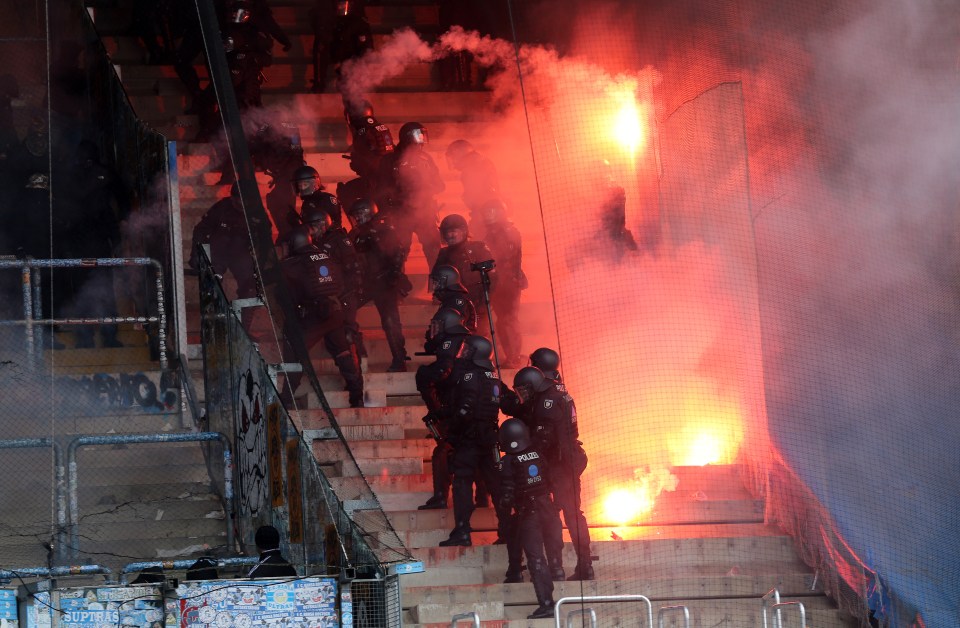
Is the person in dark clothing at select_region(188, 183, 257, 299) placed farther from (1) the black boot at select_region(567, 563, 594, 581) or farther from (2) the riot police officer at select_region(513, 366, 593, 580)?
(1) the black boot at select_region(567, 563, 594, 581)

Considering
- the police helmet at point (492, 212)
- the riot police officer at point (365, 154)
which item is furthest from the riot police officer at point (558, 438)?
the riot police officer at point (365, 154)

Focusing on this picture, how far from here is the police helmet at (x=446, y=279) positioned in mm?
12734

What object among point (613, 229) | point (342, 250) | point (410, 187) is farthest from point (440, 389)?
point (613, 229)

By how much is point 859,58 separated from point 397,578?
30.8ft

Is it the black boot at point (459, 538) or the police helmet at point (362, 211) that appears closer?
the black boot at point (459, 538)

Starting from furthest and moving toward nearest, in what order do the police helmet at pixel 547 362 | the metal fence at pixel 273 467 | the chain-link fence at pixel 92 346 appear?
the police helmet at pixel 547 362
the chain-link fence at pixel 92 346
the metal fence at pixel 273 467

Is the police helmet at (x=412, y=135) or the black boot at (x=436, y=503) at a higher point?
the police helmet at (x=412, y=135)

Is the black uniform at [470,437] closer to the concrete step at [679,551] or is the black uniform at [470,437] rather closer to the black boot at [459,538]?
the black boot at [459,538]

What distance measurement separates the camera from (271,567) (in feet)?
27.4

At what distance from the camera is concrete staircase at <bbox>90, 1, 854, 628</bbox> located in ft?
36.6

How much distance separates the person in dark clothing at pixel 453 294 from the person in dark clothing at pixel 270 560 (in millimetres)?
3930

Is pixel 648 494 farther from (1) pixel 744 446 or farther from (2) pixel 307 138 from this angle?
(2) pixel 307 138

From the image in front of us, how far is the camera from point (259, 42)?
1590 centimetres

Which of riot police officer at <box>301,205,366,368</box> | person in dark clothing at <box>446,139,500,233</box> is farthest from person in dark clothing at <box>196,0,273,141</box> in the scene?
riot police officer at <box>301,205,366,368</box>
